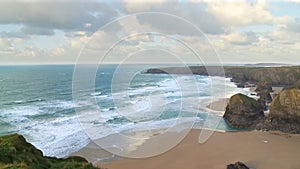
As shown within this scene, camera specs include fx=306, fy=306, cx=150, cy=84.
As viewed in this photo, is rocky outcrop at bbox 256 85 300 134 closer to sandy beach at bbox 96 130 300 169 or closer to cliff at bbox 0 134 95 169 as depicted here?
sandy beach at bbox 96 130 300 169

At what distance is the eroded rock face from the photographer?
90.6 ft

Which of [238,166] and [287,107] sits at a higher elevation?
[287,107]

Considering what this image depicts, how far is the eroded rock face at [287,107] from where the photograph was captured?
27625 millimetres

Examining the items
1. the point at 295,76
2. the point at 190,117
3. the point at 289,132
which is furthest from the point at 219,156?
the point at 295,76

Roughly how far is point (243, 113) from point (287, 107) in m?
4.45

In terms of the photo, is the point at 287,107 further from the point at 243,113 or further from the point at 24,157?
the point at 24,157

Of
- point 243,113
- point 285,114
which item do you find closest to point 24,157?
point 285,114

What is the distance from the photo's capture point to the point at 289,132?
27.0 meters

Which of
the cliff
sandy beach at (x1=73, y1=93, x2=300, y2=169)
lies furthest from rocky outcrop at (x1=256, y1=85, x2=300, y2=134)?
the cliff

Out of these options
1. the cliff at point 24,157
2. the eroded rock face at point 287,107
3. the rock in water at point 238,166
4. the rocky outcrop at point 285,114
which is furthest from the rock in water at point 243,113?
the cliff at point 24,157

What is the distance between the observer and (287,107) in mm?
28156

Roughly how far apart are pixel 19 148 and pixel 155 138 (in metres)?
15.8

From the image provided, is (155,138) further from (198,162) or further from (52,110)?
(52,110)

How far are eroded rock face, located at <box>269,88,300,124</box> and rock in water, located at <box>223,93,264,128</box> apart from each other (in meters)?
2.23
